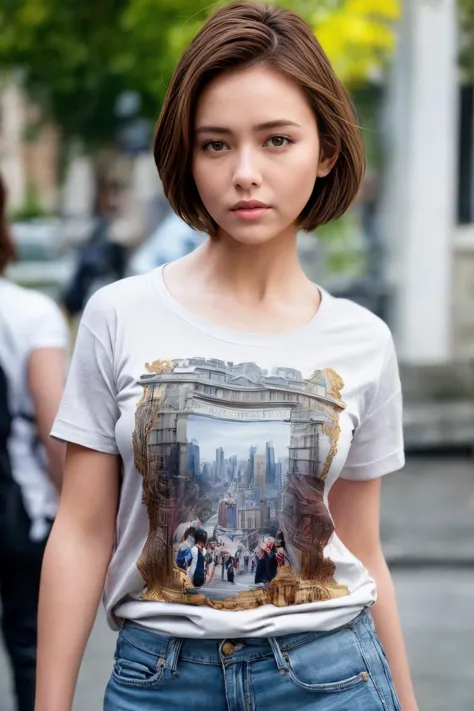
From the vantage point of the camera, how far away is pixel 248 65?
1863mm

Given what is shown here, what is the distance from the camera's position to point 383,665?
196cm

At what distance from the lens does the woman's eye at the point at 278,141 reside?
187cm

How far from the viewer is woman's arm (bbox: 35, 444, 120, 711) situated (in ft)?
6.17

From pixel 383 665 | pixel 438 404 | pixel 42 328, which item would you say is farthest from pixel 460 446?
pixel 383 665

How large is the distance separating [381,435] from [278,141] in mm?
499

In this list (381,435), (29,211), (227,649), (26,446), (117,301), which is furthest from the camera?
(29,211)

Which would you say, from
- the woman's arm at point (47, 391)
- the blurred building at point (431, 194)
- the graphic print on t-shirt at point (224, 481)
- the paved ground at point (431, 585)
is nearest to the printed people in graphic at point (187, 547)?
the graphic print on t-shirt at point (224, 481)

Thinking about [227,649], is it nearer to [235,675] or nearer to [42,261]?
[235,675]

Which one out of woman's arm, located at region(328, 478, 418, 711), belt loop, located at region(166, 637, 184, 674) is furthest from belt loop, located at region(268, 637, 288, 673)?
woman's arm, located at region(328, 478, 418, 711)

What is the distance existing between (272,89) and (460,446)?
8.26 metres

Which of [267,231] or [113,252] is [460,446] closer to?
[113,252]

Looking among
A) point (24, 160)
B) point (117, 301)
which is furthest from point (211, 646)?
point (24, 160)

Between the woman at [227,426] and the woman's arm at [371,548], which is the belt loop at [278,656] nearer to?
the woman at [227,426]

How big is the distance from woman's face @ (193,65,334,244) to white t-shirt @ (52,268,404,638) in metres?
0.16
